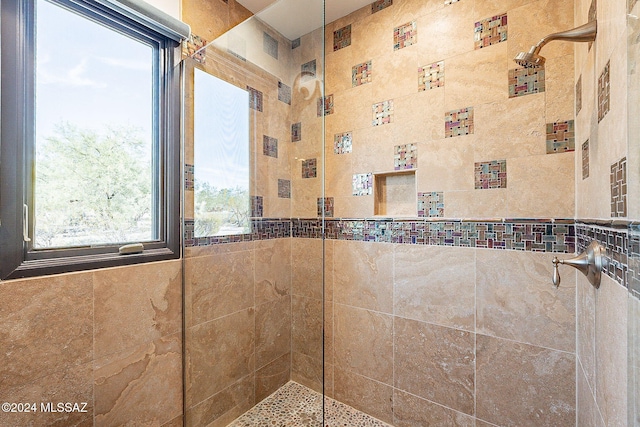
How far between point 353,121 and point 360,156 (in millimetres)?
232

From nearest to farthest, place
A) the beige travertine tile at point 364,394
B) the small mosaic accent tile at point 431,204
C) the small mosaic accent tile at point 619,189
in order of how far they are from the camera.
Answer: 1. the small mosaic accent tile at point 619,189
2. the small mosaic accent tile at point 431,204
3. the beige travertine tile at point 364,394

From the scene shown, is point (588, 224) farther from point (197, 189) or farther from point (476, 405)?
point (197, 189)

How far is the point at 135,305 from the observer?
121cm

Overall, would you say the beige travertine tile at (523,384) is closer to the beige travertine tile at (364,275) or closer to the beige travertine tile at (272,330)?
the beige travertine tile at (364,275)

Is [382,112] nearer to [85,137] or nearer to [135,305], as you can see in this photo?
[85,137]

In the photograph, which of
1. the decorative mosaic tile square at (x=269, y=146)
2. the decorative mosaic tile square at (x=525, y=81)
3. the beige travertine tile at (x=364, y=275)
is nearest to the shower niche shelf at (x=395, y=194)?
the beige travertine tile at (x=364, y=275)

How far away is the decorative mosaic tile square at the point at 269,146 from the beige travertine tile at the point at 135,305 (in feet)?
2.33

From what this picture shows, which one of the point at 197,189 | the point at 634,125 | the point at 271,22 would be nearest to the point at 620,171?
the point at 634,125

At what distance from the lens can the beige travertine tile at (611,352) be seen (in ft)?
2.10

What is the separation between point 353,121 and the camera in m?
1.81

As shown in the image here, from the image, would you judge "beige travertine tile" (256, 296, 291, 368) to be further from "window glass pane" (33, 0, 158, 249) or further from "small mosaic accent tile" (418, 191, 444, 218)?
"small mosaic accent tile" (418, 191, 444, 218)

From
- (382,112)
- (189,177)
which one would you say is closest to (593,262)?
(382,112)

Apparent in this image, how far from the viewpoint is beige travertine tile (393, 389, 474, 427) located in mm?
1409

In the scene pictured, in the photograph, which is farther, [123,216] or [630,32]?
[123,216]
